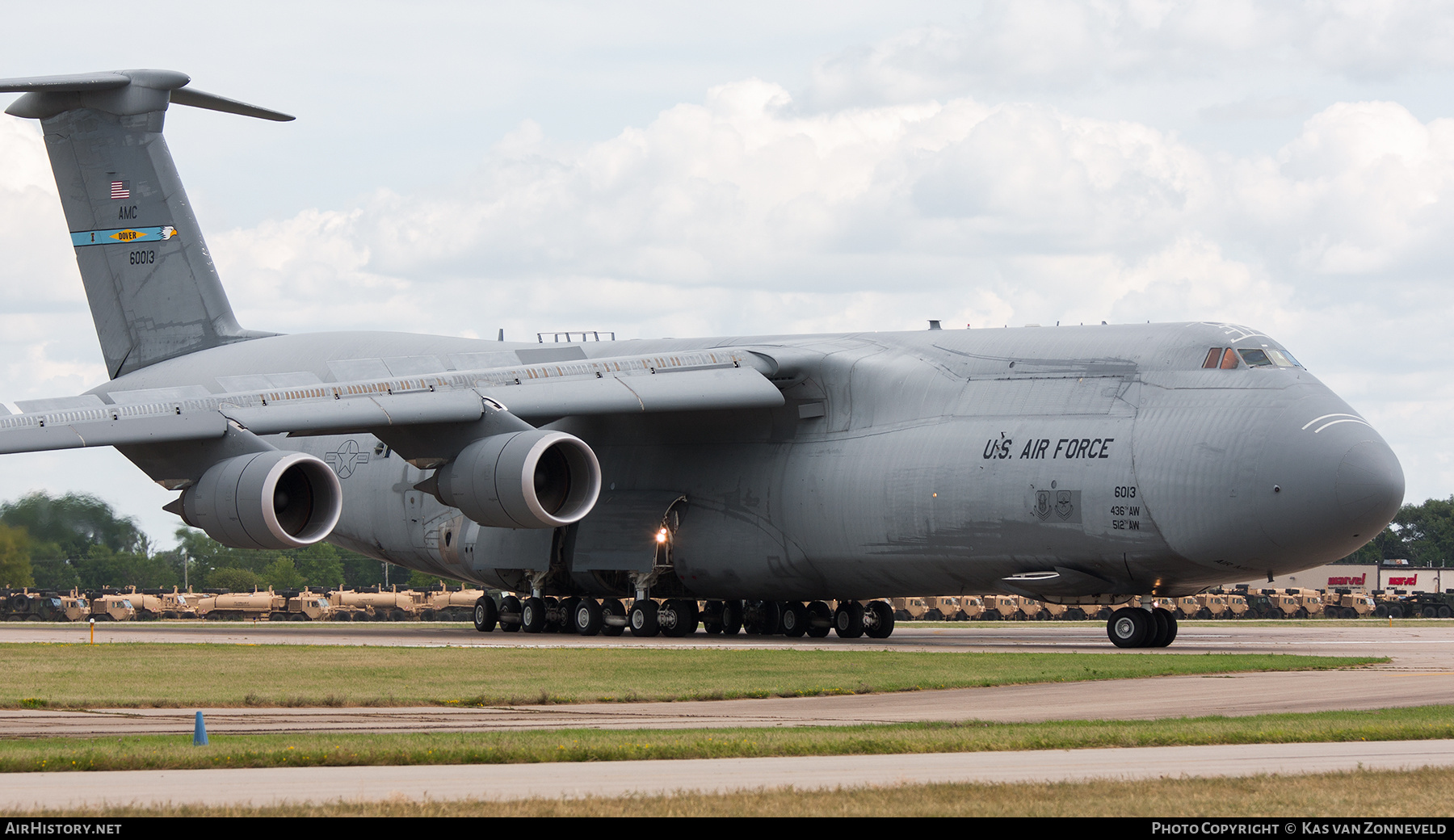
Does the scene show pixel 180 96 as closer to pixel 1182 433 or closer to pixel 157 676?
pixel 157 676

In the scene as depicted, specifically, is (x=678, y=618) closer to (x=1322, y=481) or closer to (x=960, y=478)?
(x=960, y=478)

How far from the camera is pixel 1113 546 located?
81.3ft

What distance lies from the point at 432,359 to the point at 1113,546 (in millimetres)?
11673

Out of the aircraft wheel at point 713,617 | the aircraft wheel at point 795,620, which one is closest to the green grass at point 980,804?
the aircraft wheel at point 795,620

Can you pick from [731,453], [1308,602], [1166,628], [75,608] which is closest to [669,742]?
[1166,628]

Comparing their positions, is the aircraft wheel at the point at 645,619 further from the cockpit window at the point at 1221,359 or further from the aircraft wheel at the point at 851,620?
the cockpit window at the point at 1221,359

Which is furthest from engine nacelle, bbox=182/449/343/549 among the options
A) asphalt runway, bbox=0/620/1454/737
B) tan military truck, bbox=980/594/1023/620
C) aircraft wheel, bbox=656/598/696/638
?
tan military truck, bbox=980/594/1023/620

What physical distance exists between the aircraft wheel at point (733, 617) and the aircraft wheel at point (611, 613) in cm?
187

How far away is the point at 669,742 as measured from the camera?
1218 centimetres

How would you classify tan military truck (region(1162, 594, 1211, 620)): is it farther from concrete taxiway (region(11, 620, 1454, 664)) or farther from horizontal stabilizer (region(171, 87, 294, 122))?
horizontal stabilizer (region(171, 87, 294, 122))

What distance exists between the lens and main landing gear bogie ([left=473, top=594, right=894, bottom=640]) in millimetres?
30422

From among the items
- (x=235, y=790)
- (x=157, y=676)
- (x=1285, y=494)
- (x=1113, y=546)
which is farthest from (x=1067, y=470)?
(x=235, y=790)

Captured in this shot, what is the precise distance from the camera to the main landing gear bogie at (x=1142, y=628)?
2617 centimetres

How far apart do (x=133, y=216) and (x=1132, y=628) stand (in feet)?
70.6
